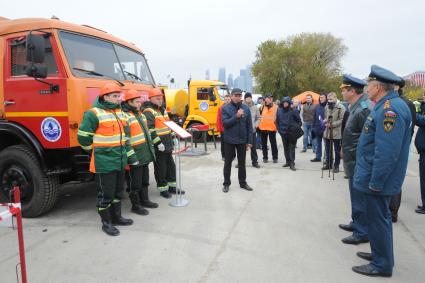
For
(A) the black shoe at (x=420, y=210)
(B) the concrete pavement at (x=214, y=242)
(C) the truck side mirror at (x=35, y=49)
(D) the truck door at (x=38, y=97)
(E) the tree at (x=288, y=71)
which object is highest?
(E) the tree at (x=288, y=71)

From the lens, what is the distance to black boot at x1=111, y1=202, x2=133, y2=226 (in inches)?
164

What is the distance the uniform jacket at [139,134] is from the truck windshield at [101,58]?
66 cm

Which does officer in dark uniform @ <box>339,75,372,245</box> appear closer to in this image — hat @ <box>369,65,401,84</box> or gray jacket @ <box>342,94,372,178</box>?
gray jacket @ <box>342,94,372,178</box>

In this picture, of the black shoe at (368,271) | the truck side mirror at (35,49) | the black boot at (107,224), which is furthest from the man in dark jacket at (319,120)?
the truck side mirror at (35,49)

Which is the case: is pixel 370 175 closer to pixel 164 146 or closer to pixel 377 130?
pixel 377 130

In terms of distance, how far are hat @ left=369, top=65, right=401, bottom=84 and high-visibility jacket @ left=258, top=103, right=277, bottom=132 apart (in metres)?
5.28

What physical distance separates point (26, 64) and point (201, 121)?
829 centimetres

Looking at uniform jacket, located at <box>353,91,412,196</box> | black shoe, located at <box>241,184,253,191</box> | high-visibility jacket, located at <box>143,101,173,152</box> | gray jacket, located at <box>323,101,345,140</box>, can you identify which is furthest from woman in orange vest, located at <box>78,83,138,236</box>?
gray jacket, located at <box>323,101,345,140</box>

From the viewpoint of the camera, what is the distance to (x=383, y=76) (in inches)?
115

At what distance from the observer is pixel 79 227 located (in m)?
4.18

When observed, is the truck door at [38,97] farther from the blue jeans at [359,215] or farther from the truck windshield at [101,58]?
the blue jeans at [359,215]

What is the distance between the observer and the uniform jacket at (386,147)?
2756 mm

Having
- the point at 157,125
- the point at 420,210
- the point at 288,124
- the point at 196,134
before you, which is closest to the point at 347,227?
the point at 420,210

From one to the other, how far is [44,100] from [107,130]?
976 mm
